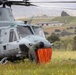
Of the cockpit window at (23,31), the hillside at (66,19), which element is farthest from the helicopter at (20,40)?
the hillside at (66,19)

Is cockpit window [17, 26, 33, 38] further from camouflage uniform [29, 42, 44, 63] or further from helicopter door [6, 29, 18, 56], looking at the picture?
camouflage uniform [29, 42, 44, 63]

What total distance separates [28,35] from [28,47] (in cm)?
90

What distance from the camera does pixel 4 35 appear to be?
66.1ft

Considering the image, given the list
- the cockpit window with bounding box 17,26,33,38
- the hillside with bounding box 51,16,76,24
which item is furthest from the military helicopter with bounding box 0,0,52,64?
the hillside with bounding box 51,16,76,24

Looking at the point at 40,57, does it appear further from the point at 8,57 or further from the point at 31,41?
the point at 8,57

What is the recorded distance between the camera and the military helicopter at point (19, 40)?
60.8 ft

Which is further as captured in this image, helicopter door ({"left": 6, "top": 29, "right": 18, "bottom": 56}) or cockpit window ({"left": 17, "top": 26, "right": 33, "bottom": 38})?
cockpit window ({"left": 17, "top": 26, "right": 33, "bottom": 38})

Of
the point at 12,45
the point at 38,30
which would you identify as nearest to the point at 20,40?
the point at 12,45

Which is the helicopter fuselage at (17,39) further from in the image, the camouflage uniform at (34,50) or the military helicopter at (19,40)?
the camouflage uniform at (34,50)

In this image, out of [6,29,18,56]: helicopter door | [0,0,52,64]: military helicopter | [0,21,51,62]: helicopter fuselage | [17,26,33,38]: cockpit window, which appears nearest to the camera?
[0,0,52,64]: military helicopter

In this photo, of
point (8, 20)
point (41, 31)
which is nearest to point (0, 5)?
point (8, 20)

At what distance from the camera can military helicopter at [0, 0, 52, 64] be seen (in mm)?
18547

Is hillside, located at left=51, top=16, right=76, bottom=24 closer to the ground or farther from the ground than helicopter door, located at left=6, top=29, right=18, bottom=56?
closer to the ground

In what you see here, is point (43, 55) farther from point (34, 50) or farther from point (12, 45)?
point (12, 45)
